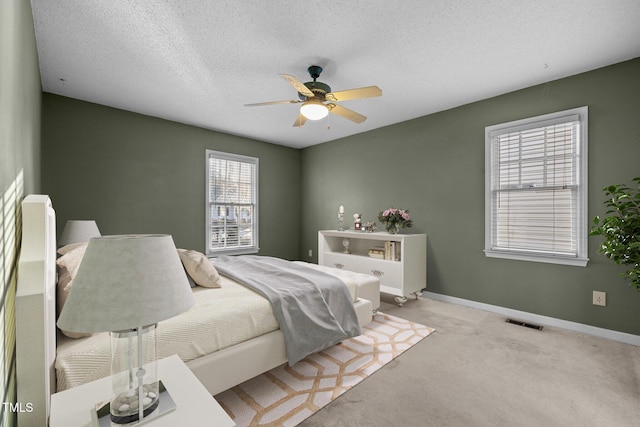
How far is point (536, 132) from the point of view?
10.6ft

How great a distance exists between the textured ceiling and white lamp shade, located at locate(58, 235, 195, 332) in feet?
6.19

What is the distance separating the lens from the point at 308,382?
2.04 meters

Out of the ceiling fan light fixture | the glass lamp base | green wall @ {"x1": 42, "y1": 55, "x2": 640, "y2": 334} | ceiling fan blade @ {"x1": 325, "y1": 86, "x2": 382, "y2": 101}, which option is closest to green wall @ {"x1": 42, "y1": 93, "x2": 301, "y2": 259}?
green wall @ {"x1": 42, "y1": 55, "x2": 640, "y2": 334}

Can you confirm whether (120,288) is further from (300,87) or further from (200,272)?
(300,87)

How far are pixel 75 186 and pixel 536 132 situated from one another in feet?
17.5

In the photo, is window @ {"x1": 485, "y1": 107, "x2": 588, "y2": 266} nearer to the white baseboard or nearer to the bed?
the white baseboard

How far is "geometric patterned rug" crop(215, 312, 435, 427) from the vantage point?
5.72 ft

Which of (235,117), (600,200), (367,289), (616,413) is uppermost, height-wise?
(235,117)

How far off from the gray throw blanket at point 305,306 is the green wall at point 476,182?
208 cm

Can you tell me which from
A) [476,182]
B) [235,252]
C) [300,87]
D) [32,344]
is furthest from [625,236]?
[235,252]

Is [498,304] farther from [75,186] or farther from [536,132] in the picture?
[75,186]

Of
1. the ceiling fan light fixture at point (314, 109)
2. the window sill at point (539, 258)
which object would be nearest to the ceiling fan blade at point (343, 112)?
the ceiling fan light fixture at point (314, 109)

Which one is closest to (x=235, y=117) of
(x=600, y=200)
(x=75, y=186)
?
(x=75, y=186)

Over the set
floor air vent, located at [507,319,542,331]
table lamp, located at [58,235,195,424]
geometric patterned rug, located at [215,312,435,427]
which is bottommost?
geometric patterned rug, located at [215,312,435,427]
